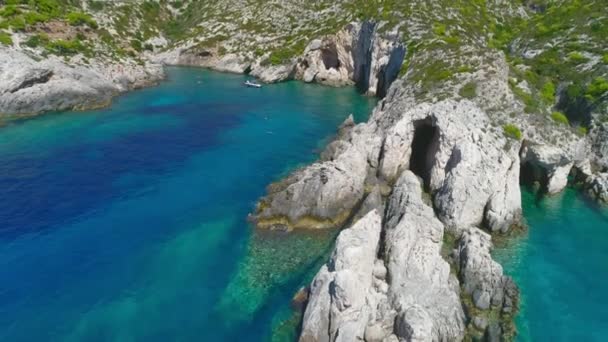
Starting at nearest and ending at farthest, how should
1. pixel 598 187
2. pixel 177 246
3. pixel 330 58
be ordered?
pixel 177 246 → pixel 598 187 → pixel 330 58

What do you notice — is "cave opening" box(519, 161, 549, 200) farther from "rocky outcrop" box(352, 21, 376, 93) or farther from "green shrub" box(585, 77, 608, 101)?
"rocky outcrop" box(352, 21, 376, 93)

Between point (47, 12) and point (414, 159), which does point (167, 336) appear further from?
point (47, 12)

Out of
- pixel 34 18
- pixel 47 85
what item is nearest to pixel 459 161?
pixel 47 85

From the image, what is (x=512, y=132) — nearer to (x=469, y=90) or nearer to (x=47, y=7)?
(x=469, y=90)

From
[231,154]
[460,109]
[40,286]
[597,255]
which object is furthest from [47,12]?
[597,255]

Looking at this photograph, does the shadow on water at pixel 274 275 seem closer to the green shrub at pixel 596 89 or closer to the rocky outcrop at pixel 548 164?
the rocky outcrop at pixel 548 164

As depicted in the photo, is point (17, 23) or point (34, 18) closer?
point (17, 23)

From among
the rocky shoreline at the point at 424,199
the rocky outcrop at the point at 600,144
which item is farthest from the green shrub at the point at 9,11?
the rocky outcrop at the point at 600,144
